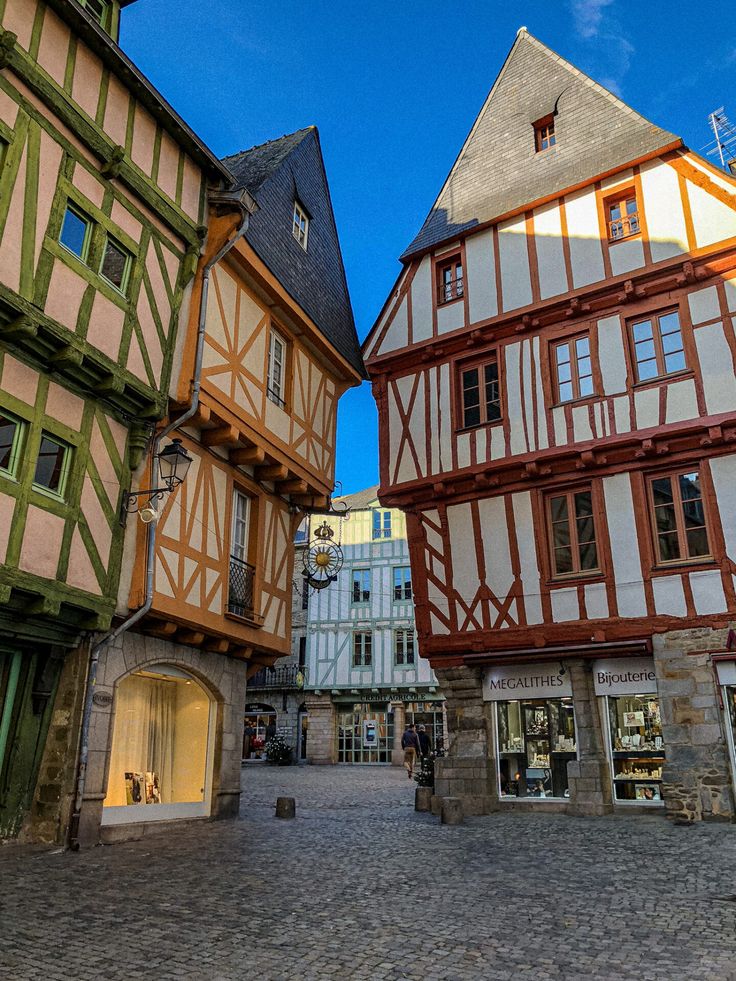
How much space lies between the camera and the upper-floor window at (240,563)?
34.8ft

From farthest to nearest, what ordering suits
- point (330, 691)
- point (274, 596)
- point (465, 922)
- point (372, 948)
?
point (330, 691) → point (274, 596) → point (465, 922) → point (372, 948)

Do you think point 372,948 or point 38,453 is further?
point 38,453

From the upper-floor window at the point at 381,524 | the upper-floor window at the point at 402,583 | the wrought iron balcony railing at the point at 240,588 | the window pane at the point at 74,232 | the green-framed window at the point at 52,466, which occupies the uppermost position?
the upper-floor window at the point at 381,524

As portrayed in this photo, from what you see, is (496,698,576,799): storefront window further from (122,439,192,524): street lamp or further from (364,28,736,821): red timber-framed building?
(122,439,192,524): street lamp

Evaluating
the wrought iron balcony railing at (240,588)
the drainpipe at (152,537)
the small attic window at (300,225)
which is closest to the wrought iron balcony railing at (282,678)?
the wrought iron balcony railing at (240,588)

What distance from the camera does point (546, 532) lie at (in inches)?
466

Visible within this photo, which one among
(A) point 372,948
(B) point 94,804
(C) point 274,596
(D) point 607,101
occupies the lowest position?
(A) point 372,948

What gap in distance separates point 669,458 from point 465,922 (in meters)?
7.55

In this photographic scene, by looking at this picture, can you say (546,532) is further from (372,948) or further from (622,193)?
(372,948)

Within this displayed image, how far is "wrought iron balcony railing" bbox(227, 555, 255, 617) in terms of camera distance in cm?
1054

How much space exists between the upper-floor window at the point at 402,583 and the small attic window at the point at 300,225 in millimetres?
18144

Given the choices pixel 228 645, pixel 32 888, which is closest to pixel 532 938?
pixel 32 888

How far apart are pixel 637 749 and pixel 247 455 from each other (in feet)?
21.4

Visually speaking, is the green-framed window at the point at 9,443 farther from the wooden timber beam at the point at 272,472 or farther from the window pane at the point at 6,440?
the wooden timber beam at the point at 272,472
